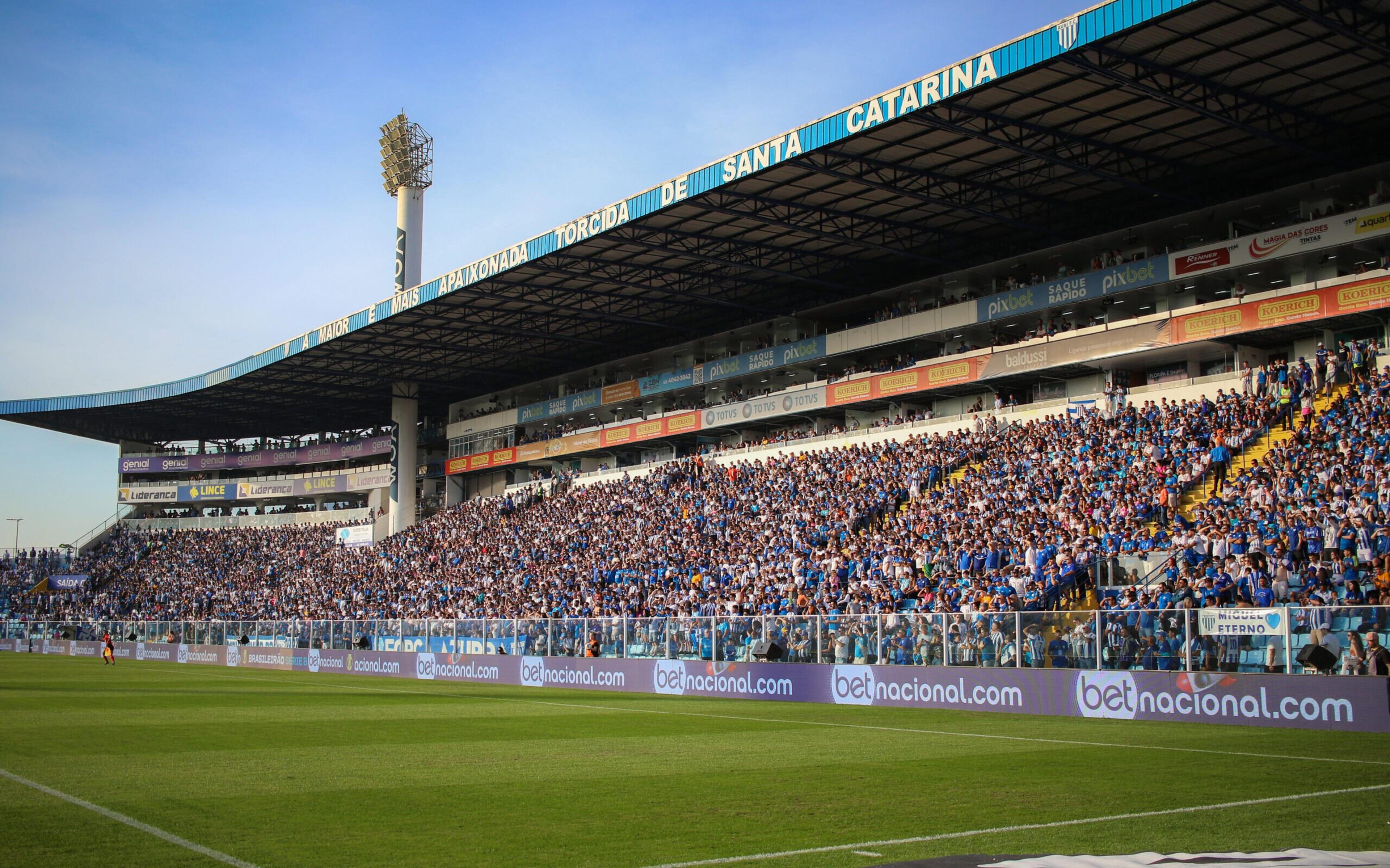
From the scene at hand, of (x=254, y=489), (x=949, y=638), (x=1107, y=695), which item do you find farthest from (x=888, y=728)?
(x=254, y=489)

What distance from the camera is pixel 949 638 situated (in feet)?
74.4

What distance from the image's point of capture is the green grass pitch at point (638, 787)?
798 cm

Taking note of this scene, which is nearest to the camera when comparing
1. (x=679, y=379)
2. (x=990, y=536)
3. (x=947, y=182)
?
(x=990, y=536)

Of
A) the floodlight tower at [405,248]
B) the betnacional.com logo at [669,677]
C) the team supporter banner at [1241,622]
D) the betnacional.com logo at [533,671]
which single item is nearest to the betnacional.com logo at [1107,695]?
the team supporter banner at [1241,622]

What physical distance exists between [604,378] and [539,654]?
34.7 m

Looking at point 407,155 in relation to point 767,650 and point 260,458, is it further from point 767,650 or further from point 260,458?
point 767,650

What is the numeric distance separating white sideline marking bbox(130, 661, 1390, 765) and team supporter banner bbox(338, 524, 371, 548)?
1514 inches

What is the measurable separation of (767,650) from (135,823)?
1931cm

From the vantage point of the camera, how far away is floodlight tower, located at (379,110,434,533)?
71.7 m

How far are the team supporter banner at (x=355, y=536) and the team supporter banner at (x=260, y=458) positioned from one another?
7.27m

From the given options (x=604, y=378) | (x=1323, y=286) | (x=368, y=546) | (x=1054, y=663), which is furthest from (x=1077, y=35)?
(x=368, y=546)

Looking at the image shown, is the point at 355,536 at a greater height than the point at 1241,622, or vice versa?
the point at 355,536

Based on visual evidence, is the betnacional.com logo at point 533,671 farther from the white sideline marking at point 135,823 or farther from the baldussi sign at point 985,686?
the white sideline marking at point 135,823

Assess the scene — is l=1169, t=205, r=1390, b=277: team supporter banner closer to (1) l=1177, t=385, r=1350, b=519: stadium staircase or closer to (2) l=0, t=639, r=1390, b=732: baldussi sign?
(1) l=1177, t=385, r=1350, b=519: stadium staircase
